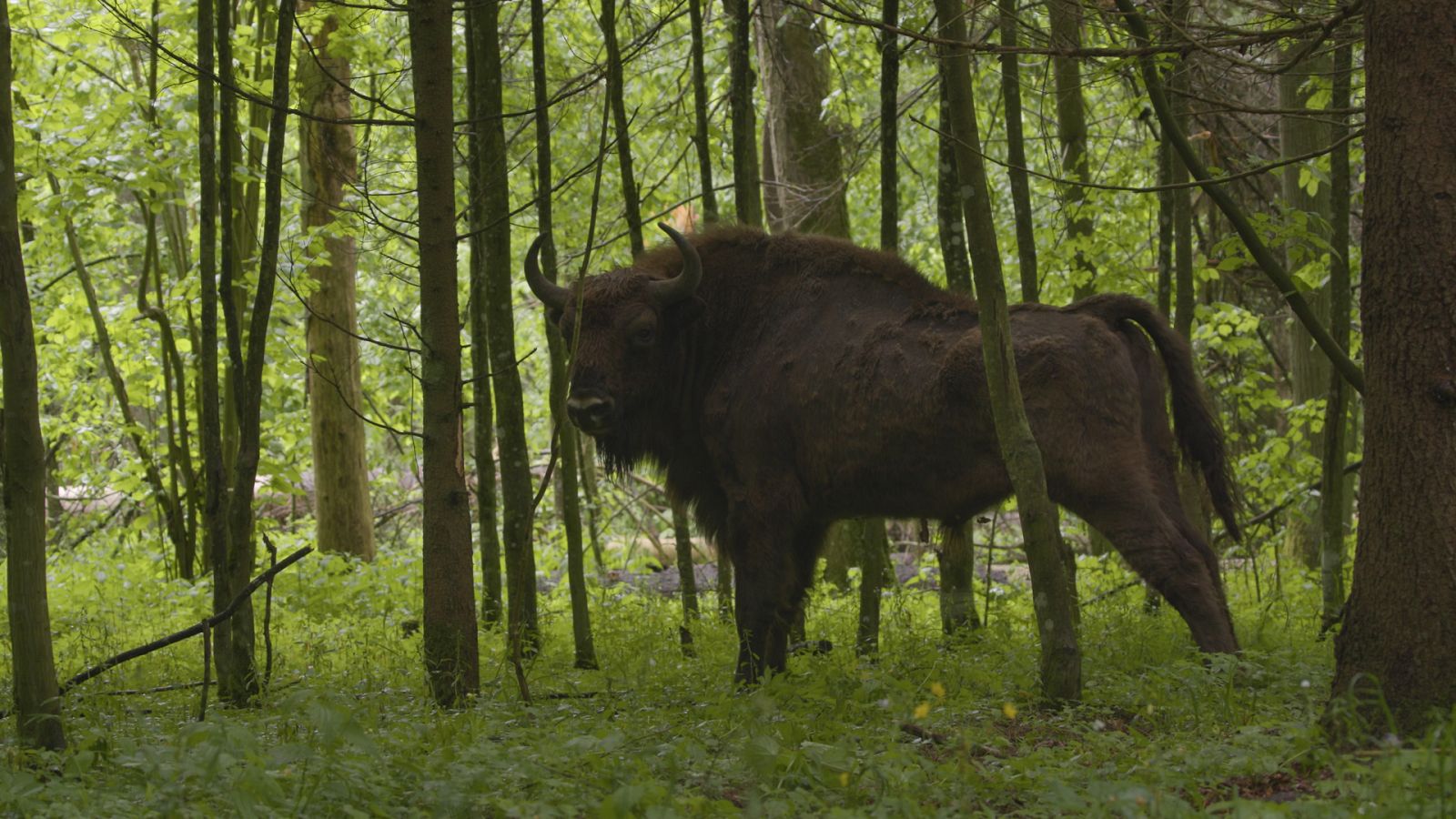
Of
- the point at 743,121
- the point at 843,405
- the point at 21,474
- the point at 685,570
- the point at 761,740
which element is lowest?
the point at 761,740

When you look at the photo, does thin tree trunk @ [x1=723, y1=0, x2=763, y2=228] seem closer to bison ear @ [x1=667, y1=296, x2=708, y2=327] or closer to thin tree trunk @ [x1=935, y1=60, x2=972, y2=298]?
bison ear @ [x1=667, y1=296, x2=708, y2=327]

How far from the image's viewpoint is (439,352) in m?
5.09

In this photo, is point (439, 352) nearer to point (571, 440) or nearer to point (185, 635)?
point (185, 635)

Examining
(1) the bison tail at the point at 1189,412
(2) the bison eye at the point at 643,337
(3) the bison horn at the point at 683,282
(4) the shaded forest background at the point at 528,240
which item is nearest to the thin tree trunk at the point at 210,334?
(4) the shaded forest background at the point at 528,240

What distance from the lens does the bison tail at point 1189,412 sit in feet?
21.3

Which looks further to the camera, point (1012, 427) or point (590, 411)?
point (590, 411)

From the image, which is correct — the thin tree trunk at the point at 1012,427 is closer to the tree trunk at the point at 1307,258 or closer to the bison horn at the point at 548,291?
the bison horn at the point at 548,291

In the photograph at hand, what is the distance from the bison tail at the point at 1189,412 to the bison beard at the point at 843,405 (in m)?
0.01

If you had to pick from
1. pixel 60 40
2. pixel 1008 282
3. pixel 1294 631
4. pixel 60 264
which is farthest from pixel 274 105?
pixel 1008 282

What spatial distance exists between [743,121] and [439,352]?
3.43 meters

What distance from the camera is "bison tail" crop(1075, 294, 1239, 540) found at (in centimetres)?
649

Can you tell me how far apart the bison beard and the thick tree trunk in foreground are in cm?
203

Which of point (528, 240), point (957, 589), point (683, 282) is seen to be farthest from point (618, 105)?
→ point (528, 240)

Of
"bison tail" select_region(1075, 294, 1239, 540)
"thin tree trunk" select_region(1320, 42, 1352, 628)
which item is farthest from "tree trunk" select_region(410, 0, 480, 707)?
"thin tree trunk" select_region(1320, 42, 1352, 628)
